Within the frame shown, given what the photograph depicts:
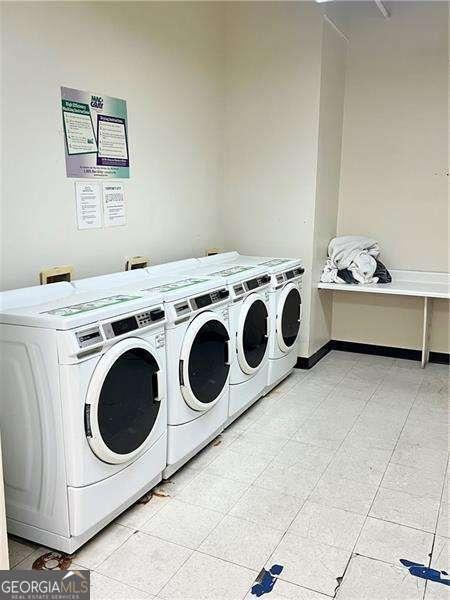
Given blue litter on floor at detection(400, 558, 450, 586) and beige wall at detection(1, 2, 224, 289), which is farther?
beige wall at detection(1, 2, 224, 289)

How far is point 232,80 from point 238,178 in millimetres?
845

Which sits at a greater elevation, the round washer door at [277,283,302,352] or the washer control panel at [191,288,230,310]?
the washer control panel at [191,288,230,310]

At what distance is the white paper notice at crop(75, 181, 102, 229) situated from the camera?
3.04 m

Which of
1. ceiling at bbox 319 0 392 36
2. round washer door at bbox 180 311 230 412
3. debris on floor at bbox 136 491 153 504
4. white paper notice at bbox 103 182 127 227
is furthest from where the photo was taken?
ceiling at bbox 319 0 392 36

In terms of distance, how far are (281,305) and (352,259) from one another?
1.12m

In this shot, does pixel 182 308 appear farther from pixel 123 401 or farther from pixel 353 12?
pixel 353 12

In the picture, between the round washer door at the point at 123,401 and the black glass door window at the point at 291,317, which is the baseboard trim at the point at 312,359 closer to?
the black glass door window at the point at 291,317

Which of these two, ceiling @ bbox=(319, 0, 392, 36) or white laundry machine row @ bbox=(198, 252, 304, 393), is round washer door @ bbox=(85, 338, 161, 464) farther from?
ceiling @ bbox=(319, 0, 392, 36)

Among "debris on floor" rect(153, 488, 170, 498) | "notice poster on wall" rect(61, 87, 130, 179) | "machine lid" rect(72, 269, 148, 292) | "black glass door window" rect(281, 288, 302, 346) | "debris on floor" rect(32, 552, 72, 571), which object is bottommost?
"debris on floor" rect(153, 488, 170, 498)

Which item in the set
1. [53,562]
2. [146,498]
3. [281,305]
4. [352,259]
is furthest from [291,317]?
[53,562]

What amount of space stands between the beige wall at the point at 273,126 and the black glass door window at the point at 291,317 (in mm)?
328

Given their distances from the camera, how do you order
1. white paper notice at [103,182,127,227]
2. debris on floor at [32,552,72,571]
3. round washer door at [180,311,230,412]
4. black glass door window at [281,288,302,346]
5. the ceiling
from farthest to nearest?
the ceiling < black glass door window at [281,288,302,346] < white paper notice at [103,182,127,227] < round washer door at [180,311,230,412] < debris on floor at [32,552,72,571]

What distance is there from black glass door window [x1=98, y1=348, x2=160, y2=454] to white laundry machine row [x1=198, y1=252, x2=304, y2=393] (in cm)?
154

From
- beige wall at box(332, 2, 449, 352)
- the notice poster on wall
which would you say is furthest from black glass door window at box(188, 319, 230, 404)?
beige wall at box(332, 2, 449, 352)
